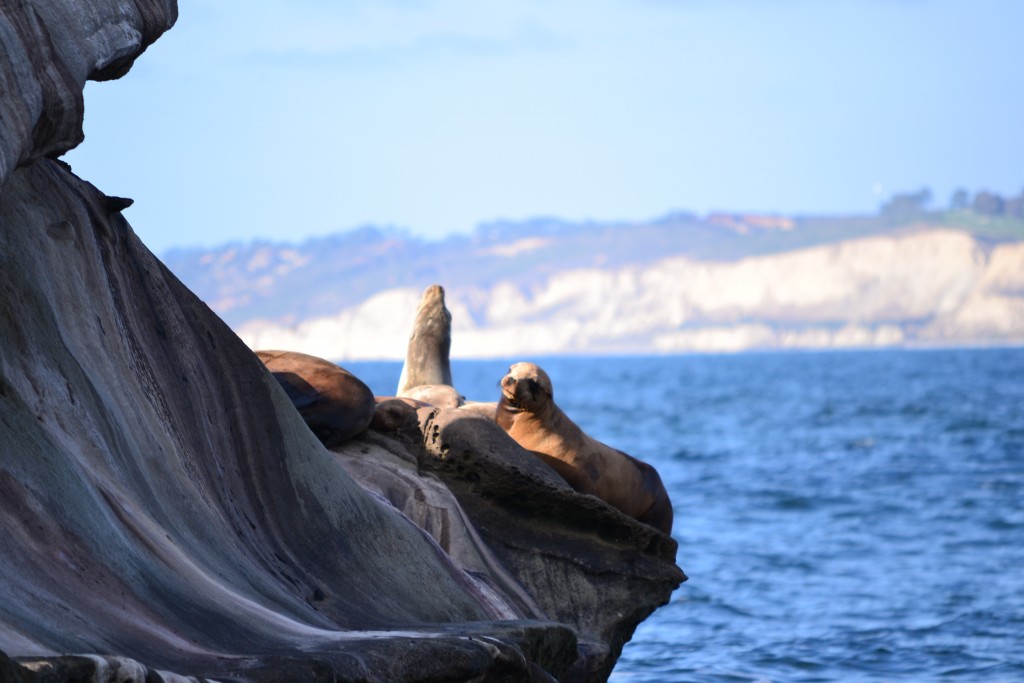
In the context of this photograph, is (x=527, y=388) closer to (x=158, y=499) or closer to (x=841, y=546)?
(x=158, y=499)

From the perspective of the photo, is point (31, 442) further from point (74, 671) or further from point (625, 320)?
point (625, 320)

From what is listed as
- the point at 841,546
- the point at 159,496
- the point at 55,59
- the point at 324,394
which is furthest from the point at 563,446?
the point at 841,546

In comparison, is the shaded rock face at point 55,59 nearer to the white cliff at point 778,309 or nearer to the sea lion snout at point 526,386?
the sea lion snout at point 526,386

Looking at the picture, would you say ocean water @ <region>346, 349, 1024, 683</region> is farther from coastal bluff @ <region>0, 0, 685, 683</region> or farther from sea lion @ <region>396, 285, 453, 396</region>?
coastal bluff @ <region>0, 0, 685, 683</region>

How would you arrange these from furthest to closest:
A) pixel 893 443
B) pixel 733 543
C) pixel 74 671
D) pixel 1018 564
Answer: pixel 893 443 → pixel 733 543 → pixel 1018 564 → pixel 74 671

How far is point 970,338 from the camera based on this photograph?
16812 cm

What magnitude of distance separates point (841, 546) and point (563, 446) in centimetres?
1126

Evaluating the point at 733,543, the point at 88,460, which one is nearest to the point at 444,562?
the point at 88,460

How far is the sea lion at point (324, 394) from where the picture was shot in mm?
6574

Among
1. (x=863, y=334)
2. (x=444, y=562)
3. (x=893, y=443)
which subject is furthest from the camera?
(x=863, y=334)

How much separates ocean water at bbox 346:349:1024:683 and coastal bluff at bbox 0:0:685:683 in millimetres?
3804

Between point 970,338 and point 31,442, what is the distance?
170290 mm

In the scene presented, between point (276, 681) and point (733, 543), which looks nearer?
point (276, 681)

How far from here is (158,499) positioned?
4.80 metres
